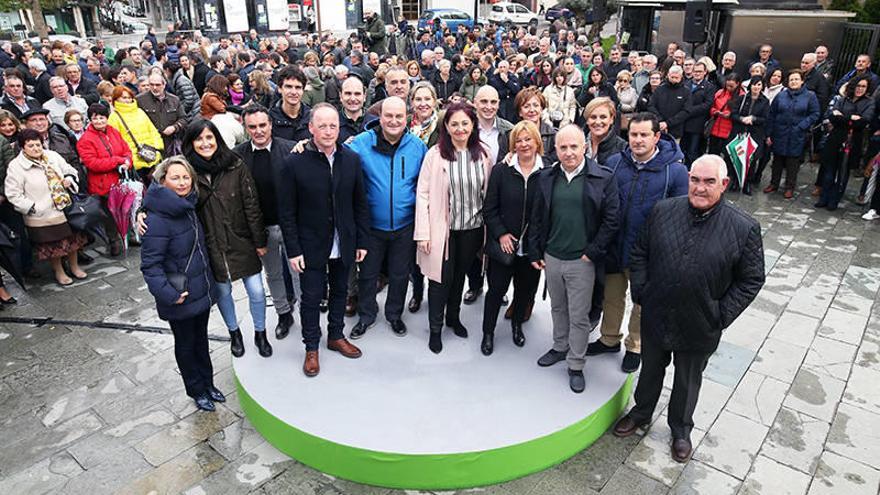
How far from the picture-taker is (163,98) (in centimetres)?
718

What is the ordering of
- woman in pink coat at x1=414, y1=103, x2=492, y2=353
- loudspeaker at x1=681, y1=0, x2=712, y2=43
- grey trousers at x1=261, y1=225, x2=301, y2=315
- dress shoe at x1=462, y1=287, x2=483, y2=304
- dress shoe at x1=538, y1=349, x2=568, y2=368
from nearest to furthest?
woman in pink coat at x1=414, y1=103, x2=492, y2=353, dress shoe at x1=538, y1=349, x2=568, y2=368, grey trousers at x1=261, y1=225, x2=301, y2=315, dress shoe at x1=462, y1=287, x2=483, y2=304, loudspeaker at x1=681, y1=0, x2=712, y2=43

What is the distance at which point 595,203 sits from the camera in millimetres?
3621

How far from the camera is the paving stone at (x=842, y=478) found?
3.48m

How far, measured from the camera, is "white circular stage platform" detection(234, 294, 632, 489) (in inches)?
137

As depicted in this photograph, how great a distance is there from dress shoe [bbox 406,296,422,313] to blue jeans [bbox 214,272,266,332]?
1.18 m

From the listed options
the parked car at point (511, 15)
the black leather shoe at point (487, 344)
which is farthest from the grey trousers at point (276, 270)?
the parked car at point (511, 15)

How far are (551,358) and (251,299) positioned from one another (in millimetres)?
2133

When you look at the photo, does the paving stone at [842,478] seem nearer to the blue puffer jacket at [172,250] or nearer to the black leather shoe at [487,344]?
the black leather shoe at [487,344]

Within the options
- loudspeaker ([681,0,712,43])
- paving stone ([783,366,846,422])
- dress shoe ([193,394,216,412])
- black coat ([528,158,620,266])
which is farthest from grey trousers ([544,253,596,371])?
loudspeaker ([681,0,712,43])

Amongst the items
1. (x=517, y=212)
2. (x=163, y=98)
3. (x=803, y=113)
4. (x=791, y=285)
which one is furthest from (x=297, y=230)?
(x=803, y=113)

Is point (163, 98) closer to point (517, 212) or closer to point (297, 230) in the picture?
point (297, 230)

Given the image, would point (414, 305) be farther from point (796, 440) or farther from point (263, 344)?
point (796, 440)

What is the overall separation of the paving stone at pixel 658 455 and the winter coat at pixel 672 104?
5.84 meters

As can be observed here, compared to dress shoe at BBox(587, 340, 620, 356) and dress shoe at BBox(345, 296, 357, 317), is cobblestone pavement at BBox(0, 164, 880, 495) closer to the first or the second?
dress shoe at BBox(587, 340, 620, 356)
